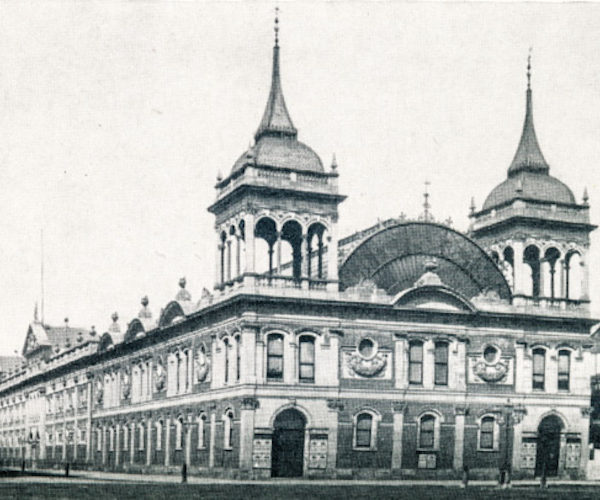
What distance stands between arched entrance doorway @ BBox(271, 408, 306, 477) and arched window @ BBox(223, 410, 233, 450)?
206 centimetres

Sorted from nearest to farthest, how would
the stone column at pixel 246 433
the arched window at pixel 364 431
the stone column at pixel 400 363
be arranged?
the stone column at pixel 246 433, the arched window at pixel 364 431, the stone column at pixel 400 363

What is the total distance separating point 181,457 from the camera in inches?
2169

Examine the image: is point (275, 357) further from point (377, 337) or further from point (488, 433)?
point (488, 433)

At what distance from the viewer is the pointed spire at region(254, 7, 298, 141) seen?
50750mm

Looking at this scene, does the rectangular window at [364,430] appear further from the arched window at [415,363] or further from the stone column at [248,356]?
the stone column at [248,356]

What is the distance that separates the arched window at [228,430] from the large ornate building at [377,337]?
0.11m

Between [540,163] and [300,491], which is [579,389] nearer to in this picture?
[540,163]

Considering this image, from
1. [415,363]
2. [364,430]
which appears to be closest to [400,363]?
[415,363]

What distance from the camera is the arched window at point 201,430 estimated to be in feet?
171

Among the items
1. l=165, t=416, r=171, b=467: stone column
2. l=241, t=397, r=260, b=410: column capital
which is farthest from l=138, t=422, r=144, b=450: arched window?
l=241, t=397, r=260, b=410: column capital

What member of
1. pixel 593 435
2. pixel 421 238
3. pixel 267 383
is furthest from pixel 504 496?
pixel 593 435

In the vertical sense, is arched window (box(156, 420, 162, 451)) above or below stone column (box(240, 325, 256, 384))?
below

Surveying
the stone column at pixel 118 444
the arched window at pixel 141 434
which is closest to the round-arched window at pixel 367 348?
the arched window at pixel 141 434

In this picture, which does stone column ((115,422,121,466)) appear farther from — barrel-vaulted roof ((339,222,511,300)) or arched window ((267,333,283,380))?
barrel-vaulted roof ((339,222,511,300))
